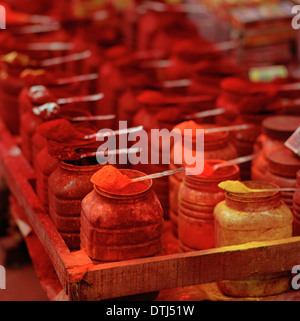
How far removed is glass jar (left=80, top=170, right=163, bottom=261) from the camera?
3.06 meters

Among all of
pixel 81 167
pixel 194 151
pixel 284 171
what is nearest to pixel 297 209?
pixel 284 171

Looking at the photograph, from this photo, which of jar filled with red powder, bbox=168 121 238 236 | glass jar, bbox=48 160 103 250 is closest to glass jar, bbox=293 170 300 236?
jar filled with red powder, bbox=168 121 238 236

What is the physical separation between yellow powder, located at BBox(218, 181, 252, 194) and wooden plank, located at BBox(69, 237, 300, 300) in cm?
27

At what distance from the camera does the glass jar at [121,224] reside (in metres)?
3.06

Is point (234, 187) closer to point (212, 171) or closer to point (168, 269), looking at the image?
point (212, 171)

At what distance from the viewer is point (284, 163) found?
3.71m

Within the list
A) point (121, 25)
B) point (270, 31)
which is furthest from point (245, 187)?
point (121, 25)

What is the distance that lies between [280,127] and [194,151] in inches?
24.2

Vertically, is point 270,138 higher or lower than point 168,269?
higher

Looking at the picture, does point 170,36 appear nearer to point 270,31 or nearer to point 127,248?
point 270,31

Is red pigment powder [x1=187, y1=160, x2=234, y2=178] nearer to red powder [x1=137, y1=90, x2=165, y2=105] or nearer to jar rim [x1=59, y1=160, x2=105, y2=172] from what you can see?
jar rim [x1=59, y1=160, x2=105, y2=172]

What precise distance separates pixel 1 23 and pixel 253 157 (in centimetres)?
489

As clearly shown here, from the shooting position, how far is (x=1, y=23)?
798 centimetres

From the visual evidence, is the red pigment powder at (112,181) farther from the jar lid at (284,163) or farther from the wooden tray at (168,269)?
the jar lid at (284,163)
